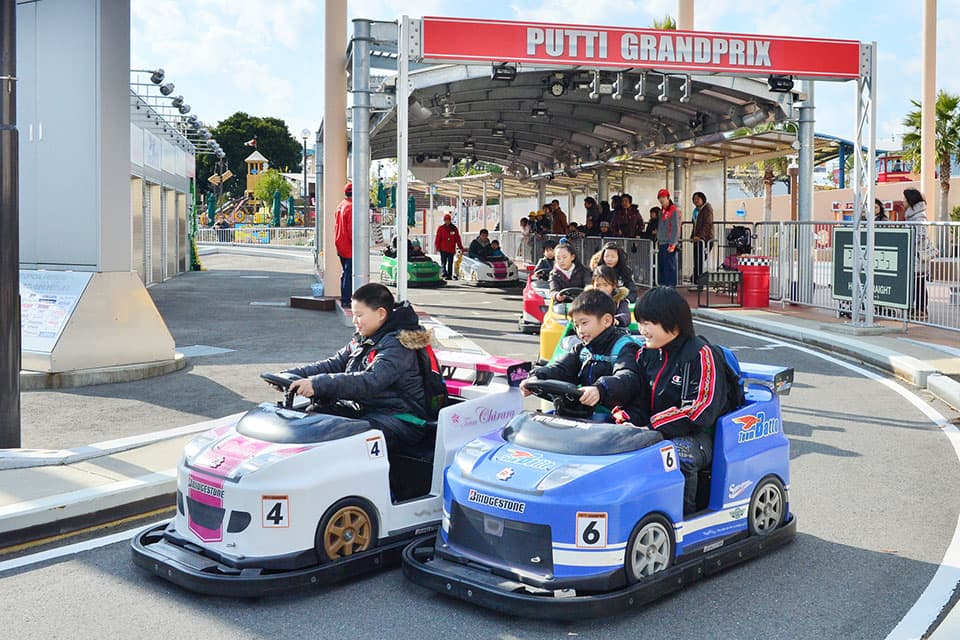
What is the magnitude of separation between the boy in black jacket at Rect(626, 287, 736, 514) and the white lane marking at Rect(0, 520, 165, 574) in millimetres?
2835

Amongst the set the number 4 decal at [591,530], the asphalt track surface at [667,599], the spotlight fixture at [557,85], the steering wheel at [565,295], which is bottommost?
the asphalt track surface at [667,599]

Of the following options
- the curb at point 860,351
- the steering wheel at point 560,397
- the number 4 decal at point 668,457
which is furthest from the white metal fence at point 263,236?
the number 4 decal at point 668,457

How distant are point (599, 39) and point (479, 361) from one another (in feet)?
32.8

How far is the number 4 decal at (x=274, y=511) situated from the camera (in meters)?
4.87

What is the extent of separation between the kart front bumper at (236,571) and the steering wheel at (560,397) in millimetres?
939

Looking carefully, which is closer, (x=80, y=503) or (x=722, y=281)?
(x=80, y=503)

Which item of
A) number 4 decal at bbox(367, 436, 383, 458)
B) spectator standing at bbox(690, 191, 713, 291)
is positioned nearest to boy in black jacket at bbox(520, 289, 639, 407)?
number 4 decal at bbox(367, 436, 383, 458)

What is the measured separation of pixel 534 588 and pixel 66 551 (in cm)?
274

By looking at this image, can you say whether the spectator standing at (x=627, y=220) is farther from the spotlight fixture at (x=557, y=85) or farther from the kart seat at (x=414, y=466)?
the kart seat at (x=414, y=466)

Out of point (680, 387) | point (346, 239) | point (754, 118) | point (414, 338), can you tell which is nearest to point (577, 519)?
point (680, 387)

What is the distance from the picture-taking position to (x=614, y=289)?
9.72m

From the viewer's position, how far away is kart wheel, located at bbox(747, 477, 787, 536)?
559 cm

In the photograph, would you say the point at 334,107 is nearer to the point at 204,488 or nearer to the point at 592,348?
the point at 592,348

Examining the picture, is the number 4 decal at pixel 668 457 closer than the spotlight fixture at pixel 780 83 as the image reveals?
Yes
